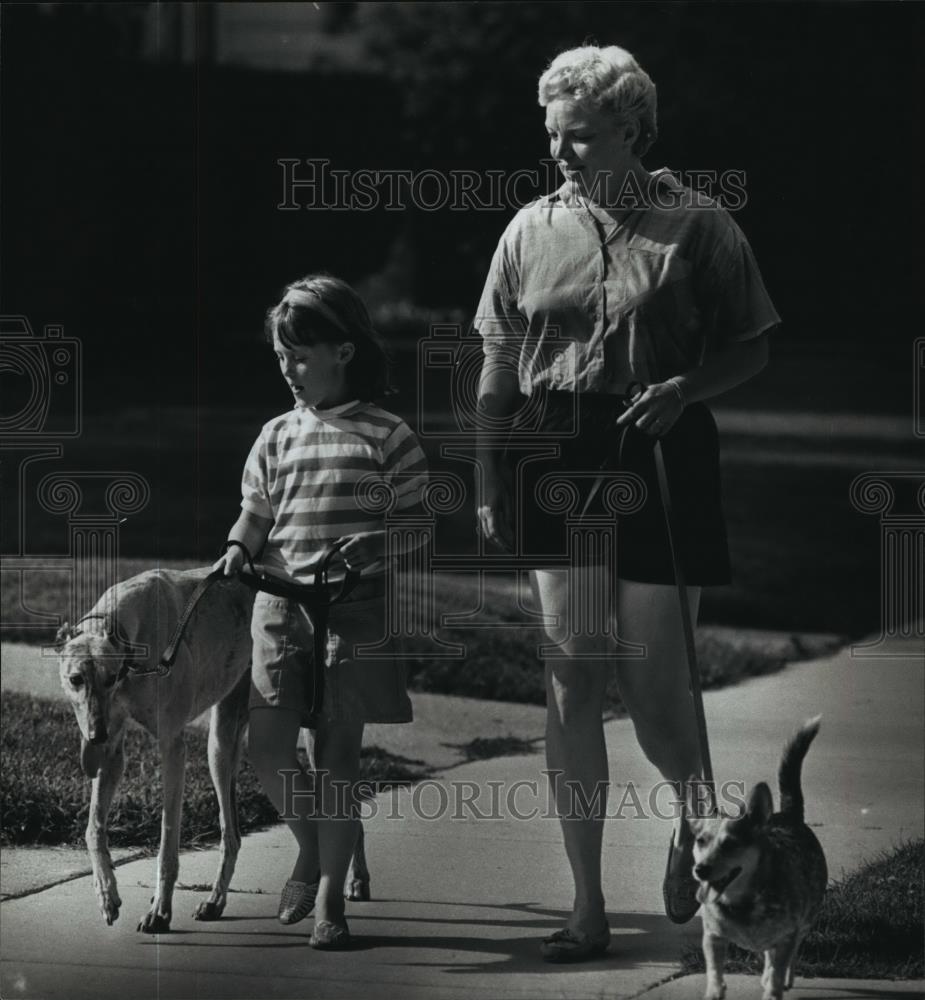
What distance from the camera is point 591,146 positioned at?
11.9 ft

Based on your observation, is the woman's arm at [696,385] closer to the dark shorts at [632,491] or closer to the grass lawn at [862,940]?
the dark shorts at [632,491]

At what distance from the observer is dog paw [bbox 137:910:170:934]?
4031mm

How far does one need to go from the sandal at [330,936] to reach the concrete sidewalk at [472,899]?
3 centimetres

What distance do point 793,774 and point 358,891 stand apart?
1174 millimetres

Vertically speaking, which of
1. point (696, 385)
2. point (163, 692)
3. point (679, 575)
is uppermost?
point (696, 385)

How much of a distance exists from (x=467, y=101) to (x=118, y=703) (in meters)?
2.23

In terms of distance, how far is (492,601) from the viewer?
5.10m

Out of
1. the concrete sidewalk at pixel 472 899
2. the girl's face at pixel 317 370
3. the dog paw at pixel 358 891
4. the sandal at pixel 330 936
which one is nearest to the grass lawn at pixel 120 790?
the concrete sidewalk at pixel 472 899

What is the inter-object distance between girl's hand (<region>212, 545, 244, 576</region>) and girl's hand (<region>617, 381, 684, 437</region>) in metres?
0.91

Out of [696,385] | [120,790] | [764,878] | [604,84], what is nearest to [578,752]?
[764,878]

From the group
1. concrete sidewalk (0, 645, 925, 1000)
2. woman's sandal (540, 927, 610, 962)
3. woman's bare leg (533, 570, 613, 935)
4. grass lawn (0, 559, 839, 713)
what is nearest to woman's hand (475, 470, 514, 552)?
woman's bare leg (533, 570, 613, 935)

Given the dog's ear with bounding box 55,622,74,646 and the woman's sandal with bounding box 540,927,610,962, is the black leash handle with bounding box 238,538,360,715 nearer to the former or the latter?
the dog's ear with bounding box 55,622,74,646

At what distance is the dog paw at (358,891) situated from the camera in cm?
414

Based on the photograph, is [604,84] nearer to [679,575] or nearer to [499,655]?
[679,575]
